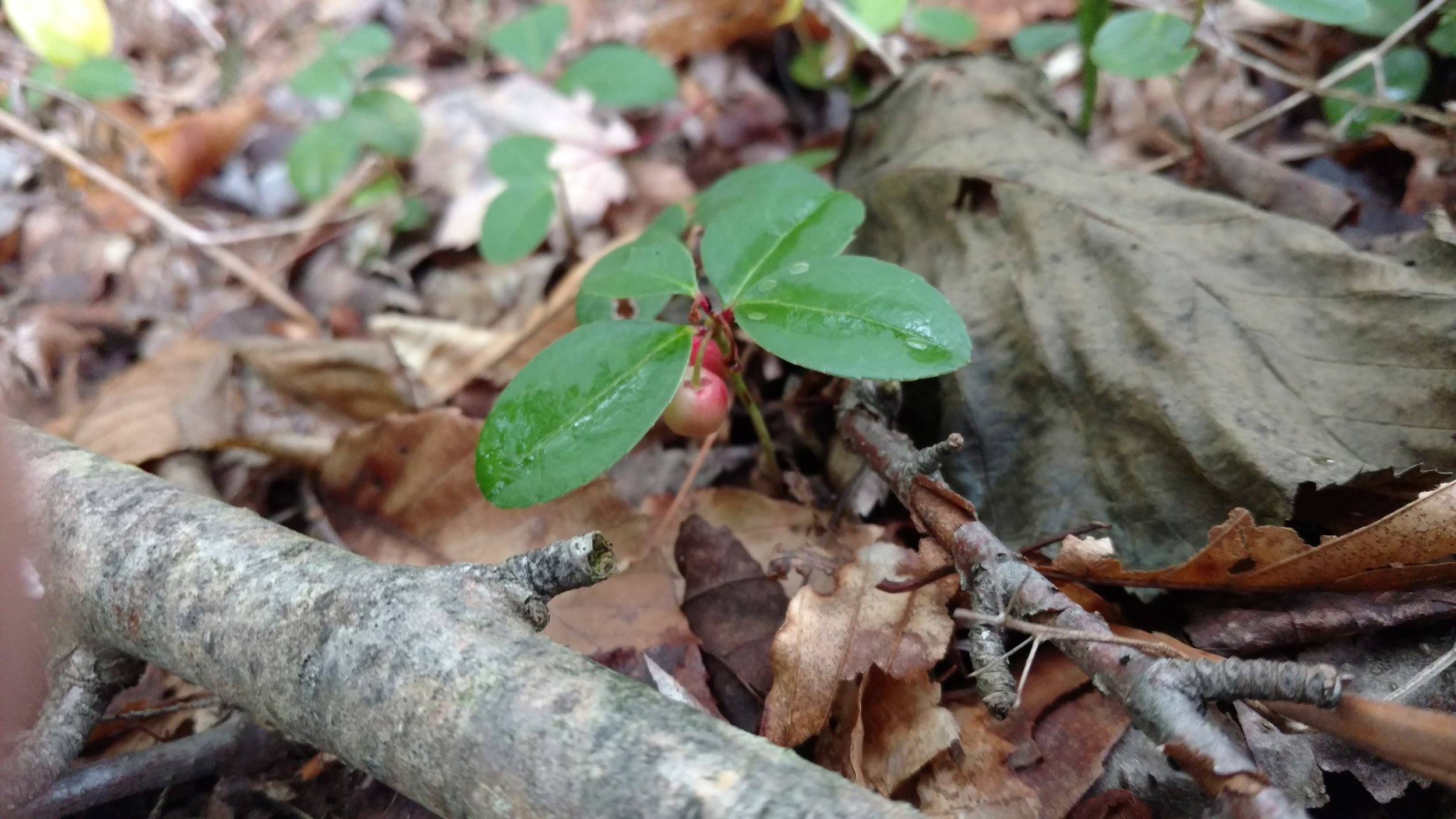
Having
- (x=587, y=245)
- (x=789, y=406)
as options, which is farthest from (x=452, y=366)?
(x=789, y=406)

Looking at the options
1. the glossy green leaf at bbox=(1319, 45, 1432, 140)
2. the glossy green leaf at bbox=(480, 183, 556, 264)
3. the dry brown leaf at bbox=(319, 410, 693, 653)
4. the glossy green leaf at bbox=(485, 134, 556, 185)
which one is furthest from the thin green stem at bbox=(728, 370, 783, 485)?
the glossy green leaf at bbox=(1319, 45, 1432, 140)

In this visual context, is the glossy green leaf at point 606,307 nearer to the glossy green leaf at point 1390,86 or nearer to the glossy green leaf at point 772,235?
the glossy green leaf at point 772,235

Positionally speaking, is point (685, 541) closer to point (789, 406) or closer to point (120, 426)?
point (789, 406)

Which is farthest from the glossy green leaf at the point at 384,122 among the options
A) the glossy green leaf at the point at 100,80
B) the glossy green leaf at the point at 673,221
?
the glossy green leaf at the point at 673,221

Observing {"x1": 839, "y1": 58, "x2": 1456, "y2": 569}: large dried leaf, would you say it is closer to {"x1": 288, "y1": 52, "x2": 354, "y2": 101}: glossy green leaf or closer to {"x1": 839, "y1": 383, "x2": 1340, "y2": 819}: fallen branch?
{"x1": 839, "y1": 383, "x2": 1340, "y2": 819}: fallen branch

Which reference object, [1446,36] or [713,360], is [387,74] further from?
[1446,36]

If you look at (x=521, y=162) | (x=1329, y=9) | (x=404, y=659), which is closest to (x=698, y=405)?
(x=404, y=659)

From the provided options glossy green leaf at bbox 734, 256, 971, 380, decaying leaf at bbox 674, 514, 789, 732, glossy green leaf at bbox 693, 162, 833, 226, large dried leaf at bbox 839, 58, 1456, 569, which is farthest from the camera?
glossy green leaf at bbox 693, 162, 833, 226
